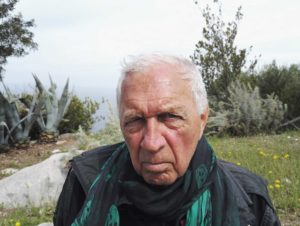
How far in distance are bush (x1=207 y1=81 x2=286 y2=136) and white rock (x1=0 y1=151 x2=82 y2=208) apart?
449cm

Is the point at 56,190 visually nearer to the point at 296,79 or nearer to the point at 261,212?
the point at 261,212

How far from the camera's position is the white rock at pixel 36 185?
18.2 feet

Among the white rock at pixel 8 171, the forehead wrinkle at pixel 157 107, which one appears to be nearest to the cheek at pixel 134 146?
the forehead wrinkle at pixel 157 107

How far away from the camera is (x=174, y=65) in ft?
6.68

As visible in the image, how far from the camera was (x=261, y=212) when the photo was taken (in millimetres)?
2189

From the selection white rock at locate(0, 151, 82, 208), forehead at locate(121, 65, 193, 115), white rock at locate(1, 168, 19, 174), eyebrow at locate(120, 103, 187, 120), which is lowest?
white rock at locate(1, 168, 19, 174)

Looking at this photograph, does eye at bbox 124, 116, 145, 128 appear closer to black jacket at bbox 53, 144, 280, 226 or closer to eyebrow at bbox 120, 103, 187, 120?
eyebrow at bbox 120, 103, 187, 120

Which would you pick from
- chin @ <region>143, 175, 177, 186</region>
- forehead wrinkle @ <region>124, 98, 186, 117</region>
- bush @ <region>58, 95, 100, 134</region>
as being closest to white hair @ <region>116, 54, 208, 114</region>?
forehead wrinkle @ <region>124, 98, 186, 117</region>

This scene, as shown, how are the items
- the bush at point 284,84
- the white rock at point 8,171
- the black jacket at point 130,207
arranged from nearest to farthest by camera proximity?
the black jacket at point 130,207 < the white rock at point 8,171 < the bush at point 284,84

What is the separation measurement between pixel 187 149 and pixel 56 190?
3922 millimetres

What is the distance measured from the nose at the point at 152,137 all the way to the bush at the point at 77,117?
34.8 feet

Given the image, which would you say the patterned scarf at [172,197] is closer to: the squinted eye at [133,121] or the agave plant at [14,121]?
the squinted eye at [133,121]

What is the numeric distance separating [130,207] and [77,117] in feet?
36.5

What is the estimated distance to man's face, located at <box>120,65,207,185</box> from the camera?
2.00 metres
